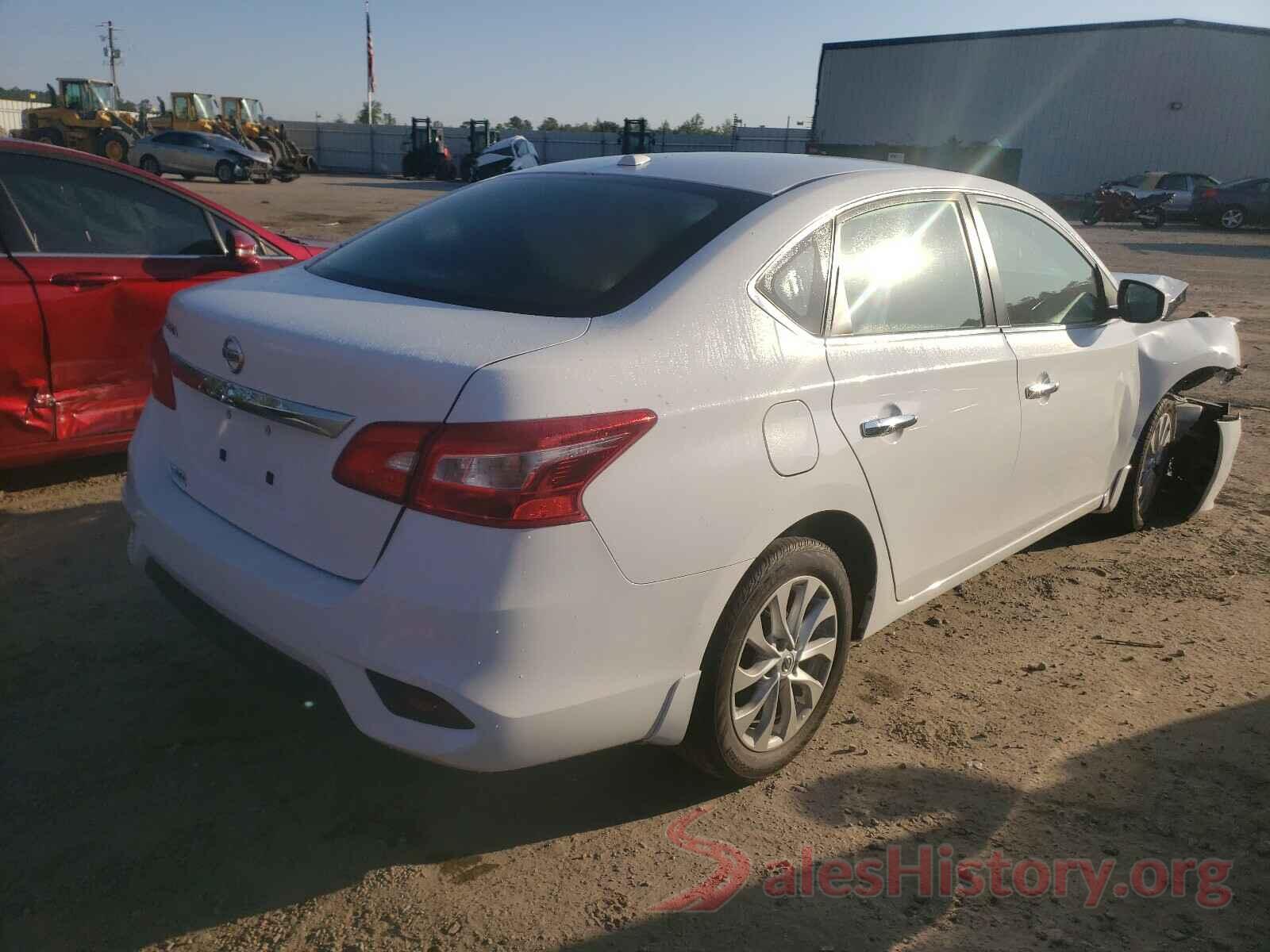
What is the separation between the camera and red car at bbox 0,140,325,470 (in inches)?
172

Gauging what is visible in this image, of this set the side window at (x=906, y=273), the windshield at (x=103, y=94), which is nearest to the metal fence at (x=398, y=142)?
the windshield at (x=103, y=94)

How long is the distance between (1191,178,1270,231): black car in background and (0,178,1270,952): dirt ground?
2944cm

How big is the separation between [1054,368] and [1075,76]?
41.2m

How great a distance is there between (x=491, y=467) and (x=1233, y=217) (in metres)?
32.5

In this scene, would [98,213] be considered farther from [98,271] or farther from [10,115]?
[10,115]

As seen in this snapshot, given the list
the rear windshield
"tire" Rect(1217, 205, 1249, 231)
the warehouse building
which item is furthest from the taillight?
the warehouse building

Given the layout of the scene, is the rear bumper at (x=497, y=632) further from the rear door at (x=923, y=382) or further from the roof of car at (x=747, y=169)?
the roof of car at (x=747, y=169)

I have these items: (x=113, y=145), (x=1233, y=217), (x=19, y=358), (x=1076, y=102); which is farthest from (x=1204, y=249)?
(x=113, y=145)

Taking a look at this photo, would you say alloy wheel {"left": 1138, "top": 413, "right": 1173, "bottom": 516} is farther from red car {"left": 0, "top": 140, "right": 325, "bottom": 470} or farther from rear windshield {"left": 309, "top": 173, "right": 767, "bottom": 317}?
red car {"left": 0, "top": 140, "right": 325, "bottom": 470}

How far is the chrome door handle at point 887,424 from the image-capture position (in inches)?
110

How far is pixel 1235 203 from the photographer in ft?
94.4

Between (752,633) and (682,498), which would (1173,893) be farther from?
(682,498)

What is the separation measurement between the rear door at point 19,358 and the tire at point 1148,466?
467cm

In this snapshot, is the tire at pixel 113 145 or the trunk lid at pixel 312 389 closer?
the trunk lid at pixel 312 389
